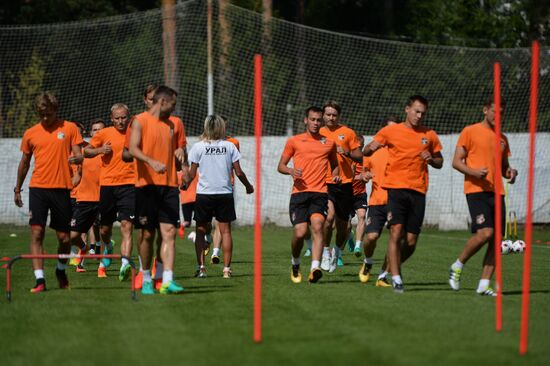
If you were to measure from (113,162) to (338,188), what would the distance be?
347 cm

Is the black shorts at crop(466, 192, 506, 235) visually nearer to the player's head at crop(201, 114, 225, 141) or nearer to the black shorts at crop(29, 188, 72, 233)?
the player's head at crop(201, 114, 225, 141)

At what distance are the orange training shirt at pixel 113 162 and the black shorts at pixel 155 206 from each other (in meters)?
2.63

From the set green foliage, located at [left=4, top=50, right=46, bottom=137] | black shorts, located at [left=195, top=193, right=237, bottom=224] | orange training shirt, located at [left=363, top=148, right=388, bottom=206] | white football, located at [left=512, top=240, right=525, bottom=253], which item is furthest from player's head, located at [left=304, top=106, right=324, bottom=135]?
green foliage, located at [left=4, top=50, right=46, bottom=137]

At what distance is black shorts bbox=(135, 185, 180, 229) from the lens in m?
11.7

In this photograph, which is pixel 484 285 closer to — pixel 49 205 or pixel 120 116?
pixel 49 205

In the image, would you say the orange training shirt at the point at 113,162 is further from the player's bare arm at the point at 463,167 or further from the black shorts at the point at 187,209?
the player's bare arm at the point at 463,167

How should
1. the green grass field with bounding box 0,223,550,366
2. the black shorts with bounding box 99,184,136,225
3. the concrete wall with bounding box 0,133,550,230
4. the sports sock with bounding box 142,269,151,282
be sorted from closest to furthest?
the green grass field with bounding box 0,223,550,366 < the sports sock with bounding box 142,269,151,282 < the black shorts with bounding box 99,184,136,225 < the concrete wall with bounding box 0,133,550,230

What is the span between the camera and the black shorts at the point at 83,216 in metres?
15.1

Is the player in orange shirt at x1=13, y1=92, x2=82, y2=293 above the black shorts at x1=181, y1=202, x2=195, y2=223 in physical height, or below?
above

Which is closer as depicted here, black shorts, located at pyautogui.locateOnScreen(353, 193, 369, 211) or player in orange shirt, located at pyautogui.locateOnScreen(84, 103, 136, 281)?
player in orange shirt, located at pyautogui.locateOnScreen(84, 103, 136, 281)

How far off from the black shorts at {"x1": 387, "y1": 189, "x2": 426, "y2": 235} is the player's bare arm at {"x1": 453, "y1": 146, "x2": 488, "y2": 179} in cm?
82

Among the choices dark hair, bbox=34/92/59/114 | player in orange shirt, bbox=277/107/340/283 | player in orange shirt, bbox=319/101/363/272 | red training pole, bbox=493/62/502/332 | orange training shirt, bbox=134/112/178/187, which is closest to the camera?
red training pole, bbox=493/62/502/332

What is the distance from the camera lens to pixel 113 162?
47.2 feet

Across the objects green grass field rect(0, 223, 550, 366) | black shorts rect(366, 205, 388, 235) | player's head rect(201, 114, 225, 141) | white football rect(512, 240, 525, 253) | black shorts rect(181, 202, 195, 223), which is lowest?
white football rect(512, 240, 525, 253)
